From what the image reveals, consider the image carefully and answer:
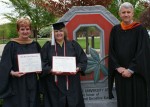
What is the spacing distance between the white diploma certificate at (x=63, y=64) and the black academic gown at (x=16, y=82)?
0.32 meters

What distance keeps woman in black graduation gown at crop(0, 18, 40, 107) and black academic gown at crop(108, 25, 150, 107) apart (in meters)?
1.18

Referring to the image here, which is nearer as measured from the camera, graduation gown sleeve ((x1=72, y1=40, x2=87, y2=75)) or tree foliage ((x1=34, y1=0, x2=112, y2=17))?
graduation gown sleeve ((x1=72, y1=40, x2=87, y2=75))

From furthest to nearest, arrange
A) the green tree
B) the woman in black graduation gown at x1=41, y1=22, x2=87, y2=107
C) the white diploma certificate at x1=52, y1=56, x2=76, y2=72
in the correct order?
the green tree, the woman in black graduation gown at x1=41, y1=22, x2=87, y2=107, the white diploma certificate at x1=52, y1=56, x2=76, y2=72

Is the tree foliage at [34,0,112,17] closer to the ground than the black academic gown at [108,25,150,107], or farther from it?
farther from it

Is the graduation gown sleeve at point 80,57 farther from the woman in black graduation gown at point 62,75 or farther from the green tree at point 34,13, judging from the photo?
the green tree at point 34,13

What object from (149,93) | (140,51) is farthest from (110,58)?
(149,93)

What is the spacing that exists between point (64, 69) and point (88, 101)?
119 centimetres

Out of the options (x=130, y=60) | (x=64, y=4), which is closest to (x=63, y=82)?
(x=130, y=60)

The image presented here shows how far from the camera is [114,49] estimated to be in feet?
17.0

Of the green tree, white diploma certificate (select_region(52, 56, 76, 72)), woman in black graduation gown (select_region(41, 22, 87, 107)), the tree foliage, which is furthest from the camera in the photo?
the green tree

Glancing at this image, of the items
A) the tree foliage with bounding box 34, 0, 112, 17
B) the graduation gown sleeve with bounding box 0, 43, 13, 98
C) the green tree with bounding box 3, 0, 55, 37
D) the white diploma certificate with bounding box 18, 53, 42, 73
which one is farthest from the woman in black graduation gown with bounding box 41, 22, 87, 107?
the green tree with bounding box 3, 0, 55, 37

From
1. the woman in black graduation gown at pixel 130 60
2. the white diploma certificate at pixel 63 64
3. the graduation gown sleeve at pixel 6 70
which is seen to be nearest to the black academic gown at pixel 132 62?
the woman in black graduation gown at pixel 130 60

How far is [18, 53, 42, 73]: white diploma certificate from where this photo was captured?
16.0 ft

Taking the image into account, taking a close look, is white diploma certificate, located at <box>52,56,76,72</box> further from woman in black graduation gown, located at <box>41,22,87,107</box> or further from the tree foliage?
the tree foliage
